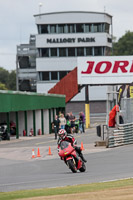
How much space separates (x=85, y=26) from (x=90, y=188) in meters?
78.3

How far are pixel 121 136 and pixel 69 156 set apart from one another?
40.0 feet

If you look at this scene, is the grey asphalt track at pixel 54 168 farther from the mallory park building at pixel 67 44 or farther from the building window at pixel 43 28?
the building window at pixel 43 28

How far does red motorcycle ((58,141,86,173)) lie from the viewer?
1795cm

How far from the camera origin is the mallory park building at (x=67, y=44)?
88875 millimetres

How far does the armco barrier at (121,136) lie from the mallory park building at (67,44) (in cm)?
5768

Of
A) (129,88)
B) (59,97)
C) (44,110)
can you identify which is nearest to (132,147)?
(129,88)

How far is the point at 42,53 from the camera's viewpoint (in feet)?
296

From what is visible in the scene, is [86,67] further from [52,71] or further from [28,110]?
[52,71]

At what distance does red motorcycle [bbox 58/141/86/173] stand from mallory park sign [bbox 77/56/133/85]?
117 ft

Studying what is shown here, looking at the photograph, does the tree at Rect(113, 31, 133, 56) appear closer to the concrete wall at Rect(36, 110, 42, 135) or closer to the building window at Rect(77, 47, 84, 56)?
the building window at Rect(77, 47, 84, 56)

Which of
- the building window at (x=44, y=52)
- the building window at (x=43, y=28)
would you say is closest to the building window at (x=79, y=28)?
the building window at (x=43, y=28)

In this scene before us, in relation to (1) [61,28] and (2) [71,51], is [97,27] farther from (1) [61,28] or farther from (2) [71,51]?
(1) [61,28]

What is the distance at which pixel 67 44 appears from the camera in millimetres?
89688

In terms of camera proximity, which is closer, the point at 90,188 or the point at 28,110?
the point at 90,188
